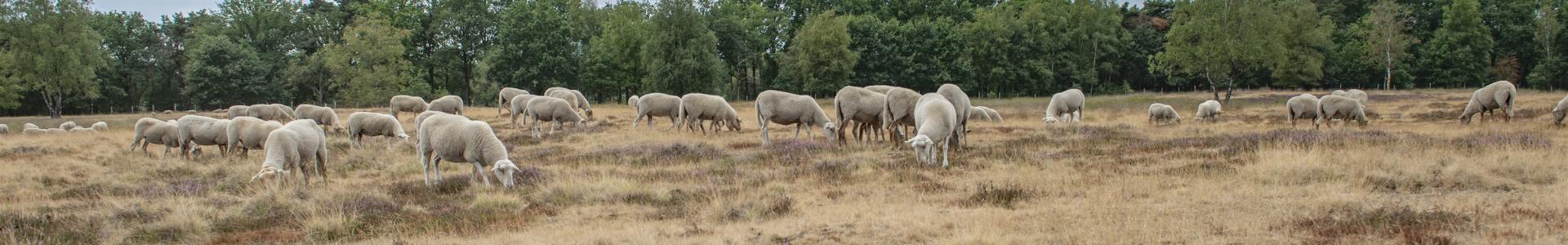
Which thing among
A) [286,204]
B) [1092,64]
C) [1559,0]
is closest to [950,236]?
[286,204]

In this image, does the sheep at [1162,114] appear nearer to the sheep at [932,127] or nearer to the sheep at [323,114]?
the sheep at [932,127]

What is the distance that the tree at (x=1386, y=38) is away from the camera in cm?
6094

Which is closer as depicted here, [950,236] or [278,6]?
[950,236]

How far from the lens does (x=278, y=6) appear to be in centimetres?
6812

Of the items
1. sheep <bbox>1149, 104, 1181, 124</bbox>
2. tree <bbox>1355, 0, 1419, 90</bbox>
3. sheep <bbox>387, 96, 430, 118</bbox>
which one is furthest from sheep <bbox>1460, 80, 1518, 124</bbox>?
tree <bbox>1355, 0, 1419, 90</bbox>

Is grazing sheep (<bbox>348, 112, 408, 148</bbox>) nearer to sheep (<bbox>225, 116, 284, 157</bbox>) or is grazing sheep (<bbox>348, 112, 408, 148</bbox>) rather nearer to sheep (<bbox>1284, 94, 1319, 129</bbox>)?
sheep (<bbox>225, 116, 284, 157</bbox>)

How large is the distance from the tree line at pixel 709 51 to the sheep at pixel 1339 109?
1194 inches

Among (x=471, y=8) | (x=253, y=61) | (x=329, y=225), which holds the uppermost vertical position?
(x=471, y=8)

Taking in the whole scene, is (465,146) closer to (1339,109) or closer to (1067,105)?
(1339,109)

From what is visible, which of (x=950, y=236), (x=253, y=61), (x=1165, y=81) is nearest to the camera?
(x=950, y=236)

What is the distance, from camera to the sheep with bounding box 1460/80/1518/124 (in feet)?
68.7

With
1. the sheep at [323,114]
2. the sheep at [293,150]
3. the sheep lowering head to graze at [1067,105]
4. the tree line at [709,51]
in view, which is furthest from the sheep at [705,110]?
the tree line at [709,51]

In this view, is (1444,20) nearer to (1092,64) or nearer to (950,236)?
(1092,64)

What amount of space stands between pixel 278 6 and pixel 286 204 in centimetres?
6839
